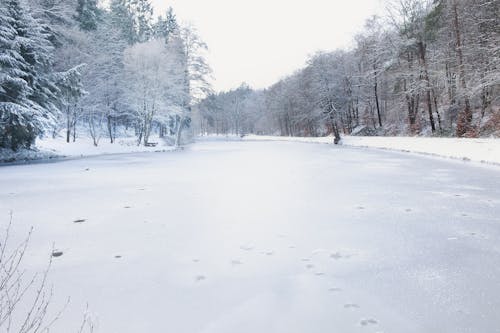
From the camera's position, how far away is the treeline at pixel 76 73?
19031 mm

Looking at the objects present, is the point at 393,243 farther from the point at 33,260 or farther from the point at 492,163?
the point at 492,163

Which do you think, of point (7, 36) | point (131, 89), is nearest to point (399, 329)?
point (7, 36)

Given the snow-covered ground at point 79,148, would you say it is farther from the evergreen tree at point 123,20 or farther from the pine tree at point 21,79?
the evergreen tree at point 123,20

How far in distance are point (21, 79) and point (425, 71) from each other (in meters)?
25.7

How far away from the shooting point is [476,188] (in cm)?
895

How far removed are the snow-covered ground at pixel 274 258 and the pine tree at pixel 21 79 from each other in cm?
1174

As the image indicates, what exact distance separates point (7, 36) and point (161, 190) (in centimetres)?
1563

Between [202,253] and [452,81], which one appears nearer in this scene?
[202,253]

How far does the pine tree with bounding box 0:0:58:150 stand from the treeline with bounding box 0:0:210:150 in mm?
44

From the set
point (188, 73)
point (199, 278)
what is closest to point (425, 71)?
point (188, 73)

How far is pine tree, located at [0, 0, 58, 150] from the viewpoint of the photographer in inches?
722

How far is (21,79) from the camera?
60.8 ft

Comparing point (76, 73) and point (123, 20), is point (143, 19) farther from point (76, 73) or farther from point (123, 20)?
point (76, 73)

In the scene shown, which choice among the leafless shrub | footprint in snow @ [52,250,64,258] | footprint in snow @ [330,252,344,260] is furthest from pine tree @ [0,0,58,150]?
footprint in snow @ [330,252,344,260]
